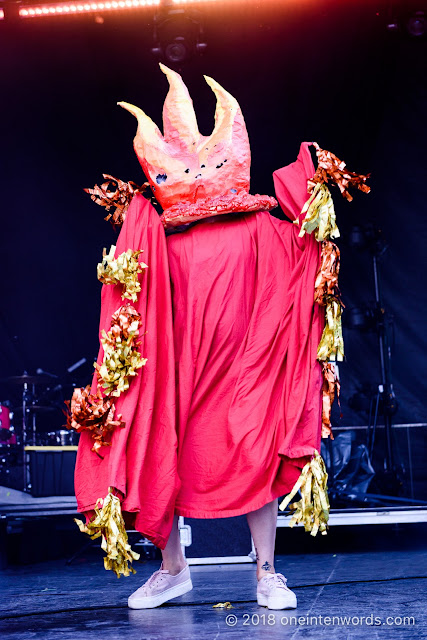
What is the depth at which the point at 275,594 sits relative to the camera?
2031 millimetres

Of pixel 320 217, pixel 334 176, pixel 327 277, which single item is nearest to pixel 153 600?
pixel 327 277

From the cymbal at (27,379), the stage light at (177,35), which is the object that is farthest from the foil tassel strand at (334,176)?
the cymbal at (27,379)

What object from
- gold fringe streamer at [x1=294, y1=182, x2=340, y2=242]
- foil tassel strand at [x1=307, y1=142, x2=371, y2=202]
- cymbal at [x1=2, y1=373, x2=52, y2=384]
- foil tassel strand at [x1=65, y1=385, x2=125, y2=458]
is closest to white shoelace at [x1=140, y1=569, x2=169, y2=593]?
foil tassel strand at [x1=65, y1=385, x2=125, y2=458]

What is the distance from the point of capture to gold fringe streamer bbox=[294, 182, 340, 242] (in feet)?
7.29

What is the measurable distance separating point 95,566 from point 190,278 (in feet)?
6.84

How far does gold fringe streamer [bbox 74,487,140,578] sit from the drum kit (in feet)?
11.9

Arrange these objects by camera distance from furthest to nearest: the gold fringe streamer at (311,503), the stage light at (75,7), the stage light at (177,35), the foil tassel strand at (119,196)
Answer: the stage light at (177,35) → the stage light at (75,7) → the foil tassel strand at (119,196) → the gold fringe streamer at (311,503)

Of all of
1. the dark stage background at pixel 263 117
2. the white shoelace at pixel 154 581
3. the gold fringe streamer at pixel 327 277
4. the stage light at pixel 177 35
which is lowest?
the white shoelace at pixel 154 581

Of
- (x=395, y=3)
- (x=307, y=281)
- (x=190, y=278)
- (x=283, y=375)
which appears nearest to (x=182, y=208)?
(x=190, y=278)

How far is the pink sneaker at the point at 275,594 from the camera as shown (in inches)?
79.4

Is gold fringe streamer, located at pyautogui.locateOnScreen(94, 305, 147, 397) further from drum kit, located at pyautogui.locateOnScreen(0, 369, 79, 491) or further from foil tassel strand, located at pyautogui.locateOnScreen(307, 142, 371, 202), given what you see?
drum kit, located at pyautogui.locateOnScreen(0, 369, 79, 491)

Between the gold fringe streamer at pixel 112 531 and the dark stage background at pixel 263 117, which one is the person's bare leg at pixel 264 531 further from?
the dark stage background at pixel 263 117

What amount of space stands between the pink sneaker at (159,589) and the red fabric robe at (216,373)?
169 millimetres

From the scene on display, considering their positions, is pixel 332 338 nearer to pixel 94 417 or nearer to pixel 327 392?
pixel 327 392
